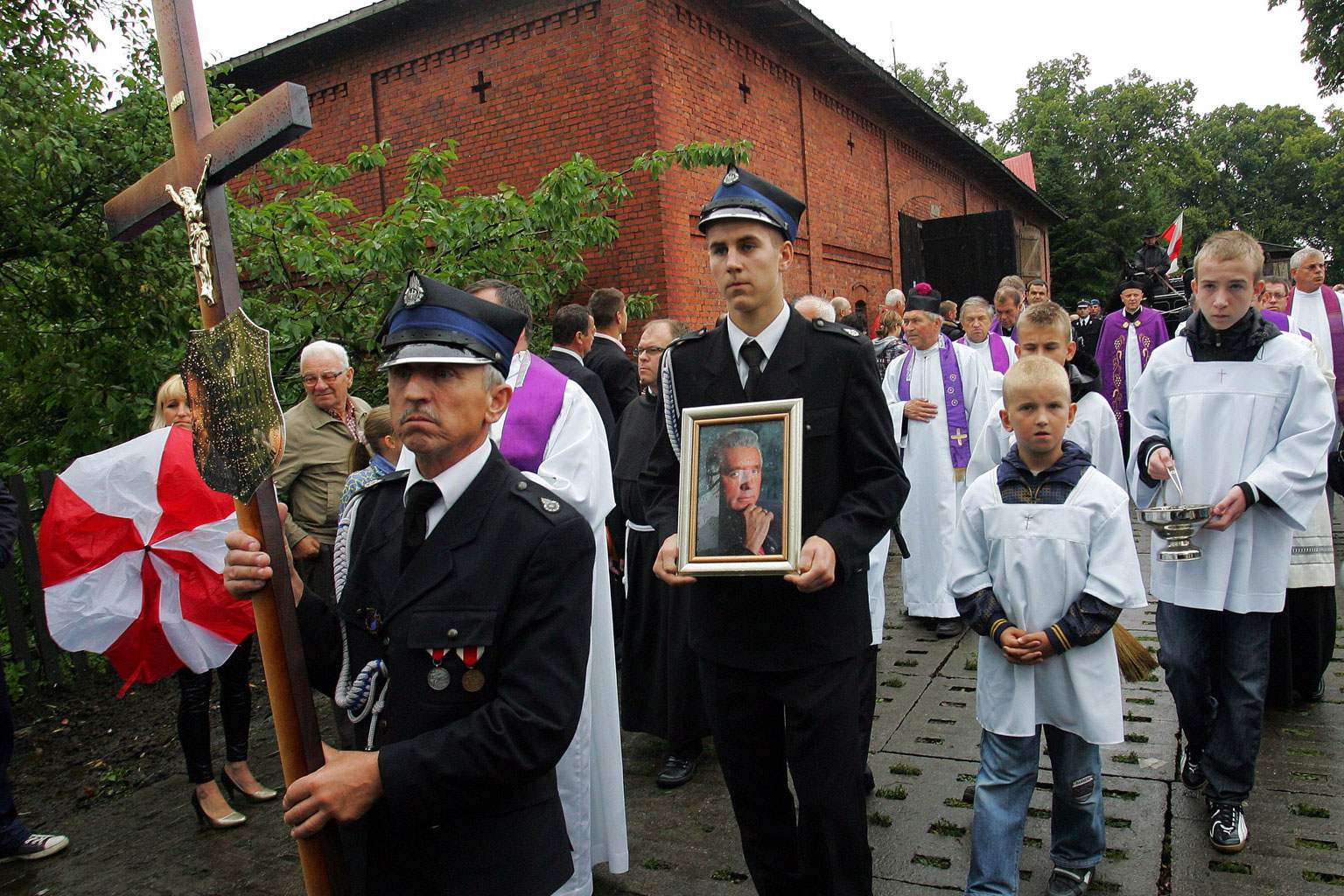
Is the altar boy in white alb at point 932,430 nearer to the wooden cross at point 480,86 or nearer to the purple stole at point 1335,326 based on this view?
the purple stole at point 1335,326

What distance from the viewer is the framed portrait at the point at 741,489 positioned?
235 centimetres

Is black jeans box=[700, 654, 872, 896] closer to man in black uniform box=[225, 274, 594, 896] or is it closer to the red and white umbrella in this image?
man in black uniform box=[225, 274, 594, 896]

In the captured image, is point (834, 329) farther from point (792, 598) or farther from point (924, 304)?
point (924, 304)

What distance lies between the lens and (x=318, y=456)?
17.0 ft

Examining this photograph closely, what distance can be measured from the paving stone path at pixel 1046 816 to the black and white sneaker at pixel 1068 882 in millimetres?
91

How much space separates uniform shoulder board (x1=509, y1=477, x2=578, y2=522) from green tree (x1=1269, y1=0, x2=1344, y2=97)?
1050 inches

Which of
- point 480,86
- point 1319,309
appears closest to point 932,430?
point 1319,309

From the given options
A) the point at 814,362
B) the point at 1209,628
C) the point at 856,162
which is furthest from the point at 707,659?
the point at 856,162

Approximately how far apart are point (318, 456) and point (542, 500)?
3679 millimetres

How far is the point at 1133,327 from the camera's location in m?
9.09

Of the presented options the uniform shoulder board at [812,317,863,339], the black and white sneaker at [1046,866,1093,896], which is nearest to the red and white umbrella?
the uniform shoulder board at [812,317,863,339]

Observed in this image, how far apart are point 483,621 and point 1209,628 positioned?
3.23 metres

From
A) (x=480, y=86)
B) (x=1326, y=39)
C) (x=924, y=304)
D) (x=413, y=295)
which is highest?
(x=1326, y=39)

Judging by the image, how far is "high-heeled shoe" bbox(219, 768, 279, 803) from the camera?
14.8 ft
